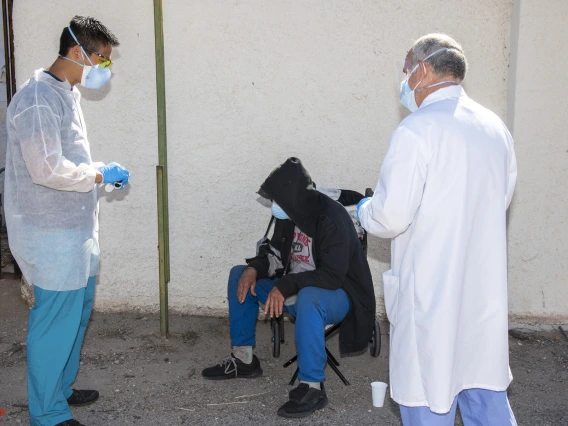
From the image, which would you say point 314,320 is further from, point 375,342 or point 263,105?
point 263,105

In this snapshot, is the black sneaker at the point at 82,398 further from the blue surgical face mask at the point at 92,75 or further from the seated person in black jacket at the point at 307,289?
the blue surgical face mask at the point at 92,75

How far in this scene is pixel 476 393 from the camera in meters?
2.94

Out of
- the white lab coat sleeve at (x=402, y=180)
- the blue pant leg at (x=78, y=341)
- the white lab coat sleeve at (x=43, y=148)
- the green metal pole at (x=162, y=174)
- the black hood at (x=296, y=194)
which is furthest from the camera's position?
the green metal pole at (x=162, y=174)

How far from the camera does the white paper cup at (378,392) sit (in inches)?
156

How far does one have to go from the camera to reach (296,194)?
407cm

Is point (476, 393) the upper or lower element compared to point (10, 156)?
lower

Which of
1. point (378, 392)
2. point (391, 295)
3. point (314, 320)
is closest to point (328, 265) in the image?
point (314, 320)

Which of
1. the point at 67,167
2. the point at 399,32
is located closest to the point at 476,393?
the point at 67,167

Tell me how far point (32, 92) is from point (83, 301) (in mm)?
1114

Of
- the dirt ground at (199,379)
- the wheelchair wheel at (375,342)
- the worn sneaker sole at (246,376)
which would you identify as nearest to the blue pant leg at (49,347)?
the dirt ground at (199,379)

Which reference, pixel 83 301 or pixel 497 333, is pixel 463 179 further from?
pixel 83 301

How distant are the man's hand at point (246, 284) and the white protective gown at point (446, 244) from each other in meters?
1.51

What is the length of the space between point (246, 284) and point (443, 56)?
1.99 metres

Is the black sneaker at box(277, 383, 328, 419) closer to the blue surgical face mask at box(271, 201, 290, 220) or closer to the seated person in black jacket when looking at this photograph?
the seated person in black jacket
